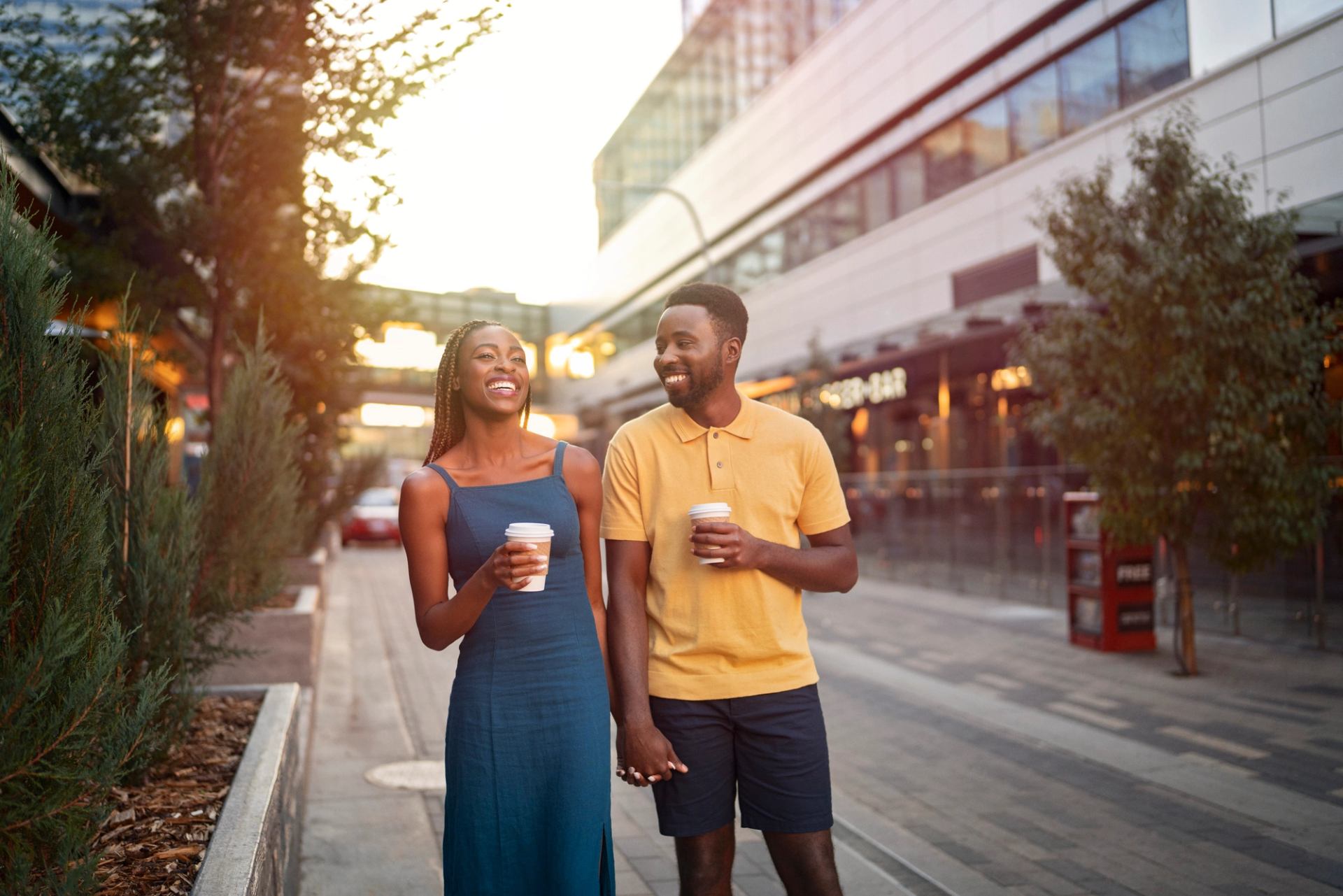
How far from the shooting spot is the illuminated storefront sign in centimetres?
2508

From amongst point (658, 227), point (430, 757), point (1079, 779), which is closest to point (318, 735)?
point (430, 757)

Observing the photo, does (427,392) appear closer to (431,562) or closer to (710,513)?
(431,562)

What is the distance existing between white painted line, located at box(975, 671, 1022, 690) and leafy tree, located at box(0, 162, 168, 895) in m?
7.81

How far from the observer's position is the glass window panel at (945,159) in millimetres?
21906

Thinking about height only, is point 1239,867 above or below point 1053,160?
below

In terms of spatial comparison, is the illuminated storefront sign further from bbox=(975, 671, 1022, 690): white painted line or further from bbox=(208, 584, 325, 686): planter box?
bbox=(208, 584, 325, 686): planter box

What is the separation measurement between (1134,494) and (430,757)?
5933 millimetres

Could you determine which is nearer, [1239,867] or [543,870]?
[543,870]

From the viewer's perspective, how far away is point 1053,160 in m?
18.9

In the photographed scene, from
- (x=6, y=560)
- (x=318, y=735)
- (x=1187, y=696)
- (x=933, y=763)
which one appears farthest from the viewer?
(x=1187, y=696)

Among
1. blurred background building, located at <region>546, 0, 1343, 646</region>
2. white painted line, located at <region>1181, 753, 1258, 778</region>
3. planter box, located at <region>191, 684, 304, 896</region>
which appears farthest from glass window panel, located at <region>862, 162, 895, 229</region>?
planter box, located at <region>191, 684, 304, 896</region>

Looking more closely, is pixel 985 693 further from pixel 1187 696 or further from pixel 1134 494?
pixel 1134 494

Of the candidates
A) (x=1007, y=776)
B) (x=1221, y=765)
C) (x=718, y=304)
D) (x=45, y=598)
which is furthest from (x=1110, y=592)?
(x=45, y=598)

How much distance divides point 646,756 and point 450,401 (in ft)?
3.64
